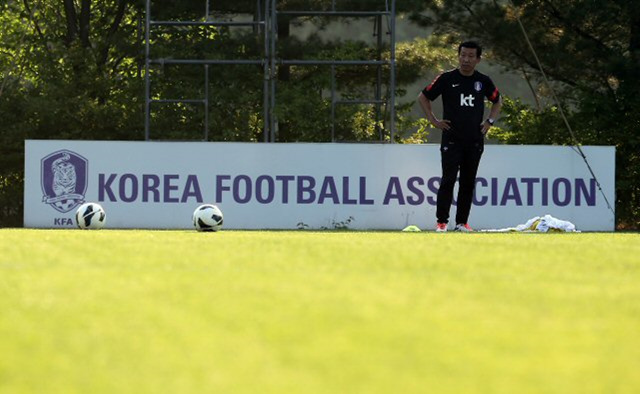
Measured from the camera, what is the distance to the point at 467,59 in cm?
1353

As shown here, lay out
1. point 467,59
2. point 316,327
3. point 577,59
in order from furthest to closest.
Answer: point 577,59 < point 467,59 < point 316,327

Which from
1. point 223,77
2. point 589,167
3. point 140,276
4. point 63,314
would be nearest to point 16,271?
point 140,276

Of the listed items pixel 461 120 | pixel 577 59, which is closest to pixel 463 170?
pixel 461 120

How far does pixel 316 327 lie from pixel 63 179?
1460 cm

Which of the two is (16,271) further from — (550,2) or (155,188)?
(550,2)

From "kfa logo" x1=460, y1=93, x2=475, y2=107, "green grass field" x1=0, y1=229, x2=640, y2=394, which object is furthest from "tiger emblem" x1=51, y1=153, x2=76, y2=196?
"green grass field" x1=0, y1=229, x2=640, y2=394

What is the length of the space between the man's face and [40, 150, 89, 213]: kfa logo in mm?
6184

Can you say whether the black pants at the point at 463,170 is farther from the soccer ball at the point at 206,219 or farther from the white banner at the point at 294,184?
the white banner at the point at 294,184

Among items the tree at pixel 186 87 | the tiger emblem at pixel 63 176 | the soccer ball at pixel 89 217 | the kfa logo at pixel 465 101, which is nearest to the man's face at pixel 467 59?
the kfa logo at pixel 465 101

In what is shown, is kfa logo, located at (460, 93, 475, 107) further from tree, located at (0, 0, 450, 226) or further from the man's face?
tree, located at (0, 0, 450, 226)

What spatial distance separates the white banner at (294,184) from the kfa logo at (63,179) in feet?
0.04

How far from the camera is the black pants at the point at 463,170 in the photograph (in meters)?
13.7

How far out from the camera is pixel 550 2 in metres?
25.1

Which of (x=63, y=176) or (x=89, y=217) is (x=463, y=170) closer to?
(x=89, y=217)
